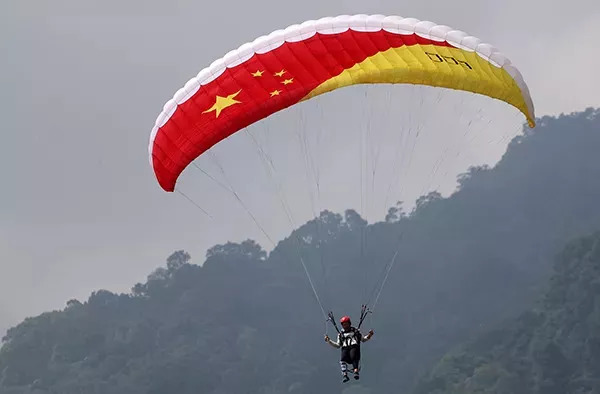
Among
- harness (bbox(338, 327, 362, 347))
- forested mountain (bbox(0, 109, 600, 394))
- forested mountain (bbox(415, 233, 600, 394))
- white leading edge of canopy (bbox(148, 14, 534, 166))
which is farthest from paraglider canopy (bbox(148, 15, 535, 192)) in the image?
forested mountain (bbox(0, 109, 600, 394))

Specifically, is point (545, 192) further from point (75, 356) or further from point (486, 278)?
point (75, 356)

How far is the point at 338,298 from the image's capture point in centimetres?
13462

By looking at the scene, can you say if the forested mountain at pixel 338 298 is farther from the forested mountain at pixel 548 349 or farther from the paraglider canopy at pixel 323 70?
the paraglider canopy at pixel 323 70

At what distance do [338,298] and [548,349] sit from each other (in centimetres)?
5100

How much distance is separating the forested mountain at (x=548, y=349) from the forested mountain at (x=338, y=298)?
153 cm

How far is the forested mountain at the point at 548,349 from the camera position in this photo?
8319 cm

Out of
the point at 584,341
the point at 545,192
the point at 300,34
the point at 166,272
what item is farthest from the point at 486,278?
the point at 300,34

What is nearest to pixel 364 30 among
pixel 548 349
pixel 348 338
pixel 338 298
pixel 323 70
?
pixel 323 70

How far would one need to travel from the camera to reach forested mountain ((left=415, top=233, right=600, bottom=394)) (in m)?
83.2

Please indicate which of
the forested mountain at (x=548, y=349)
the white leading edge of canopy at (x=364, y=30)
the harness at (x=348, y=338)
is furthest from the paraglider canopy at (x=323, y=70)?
the forested mountain at (x=548, y=349)

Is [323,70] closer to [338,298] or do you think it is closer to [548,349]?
[548,349]

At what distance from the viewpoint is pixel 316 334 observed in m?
126

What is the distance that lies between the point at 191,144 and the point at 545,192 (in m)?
120

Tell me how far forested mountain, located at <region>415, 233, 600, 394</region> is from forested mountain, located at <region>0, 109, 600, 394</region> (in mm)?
1532
